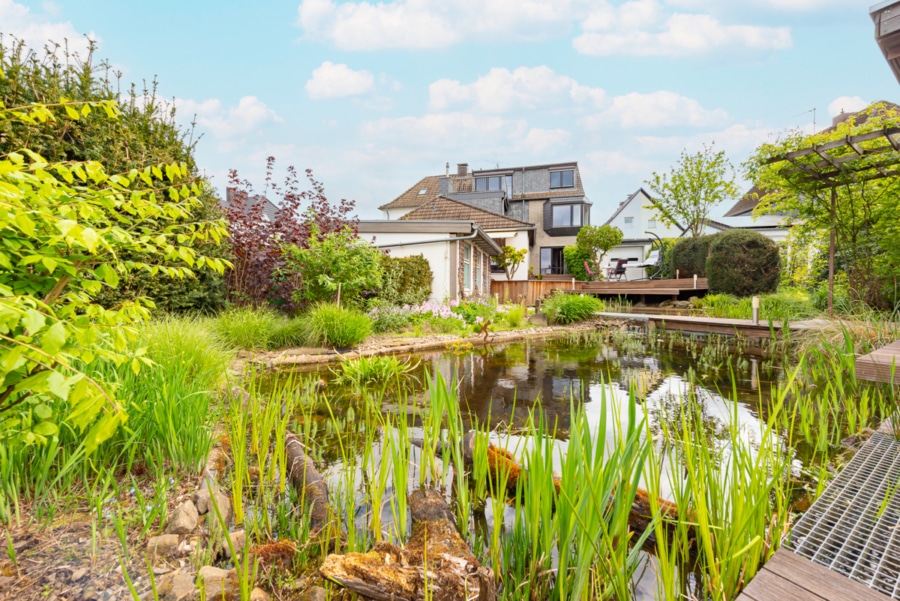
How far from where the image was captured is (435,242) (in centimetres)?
1267

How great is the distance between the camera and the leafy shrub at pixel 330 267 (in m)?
8.16

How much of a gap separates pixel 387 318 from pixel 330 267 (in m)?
1.82

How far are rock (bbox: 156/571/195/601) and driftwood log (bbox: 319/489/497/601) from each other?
0.52m

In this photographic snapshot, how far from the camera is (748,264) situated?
13.6 meters

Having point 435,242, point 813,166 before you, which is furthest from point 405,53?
point 813,166

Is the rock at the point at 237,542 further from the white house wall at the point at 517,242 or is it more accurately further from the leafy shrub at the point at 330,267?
the white house wall at the point at 517,242

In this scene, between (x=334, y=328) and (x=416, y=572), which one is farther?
(x=334, y=328)

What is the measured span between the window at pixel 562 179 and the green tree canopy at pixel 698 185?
12271 mm

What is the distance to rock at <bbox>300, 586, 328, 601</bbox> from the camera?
143 centimetres

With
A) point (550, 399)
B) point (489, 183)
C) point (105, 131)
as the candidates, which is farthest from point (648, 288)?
point (489, 183)

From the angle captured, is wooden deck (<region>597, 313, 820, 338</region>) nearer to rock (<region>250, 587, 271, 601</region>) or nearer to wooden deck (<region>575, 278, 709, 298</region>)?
wooden deck (<region>575, 278, 709, 298</region>)

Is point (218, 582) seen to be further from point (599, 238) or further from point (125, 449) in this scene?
point (599, 238)

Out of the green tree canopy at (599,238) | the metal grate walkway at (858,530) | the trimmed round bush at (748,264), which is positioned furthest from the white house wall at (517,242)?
the metal grate walkway at (858,530)

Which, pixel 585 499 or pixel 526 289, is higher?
pixel 526 289
